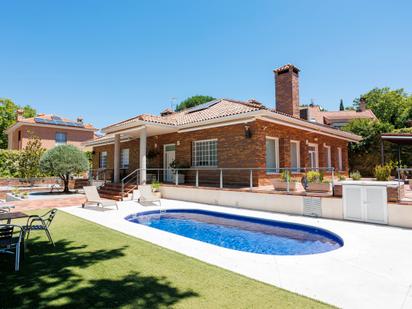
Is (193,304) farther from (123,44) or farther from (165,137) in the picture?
(123,44)

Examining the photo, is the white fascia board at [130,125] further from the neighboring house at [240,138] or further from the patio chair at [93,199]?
the patio chair at [93,199]

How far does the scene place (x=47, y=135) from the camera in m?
36.2

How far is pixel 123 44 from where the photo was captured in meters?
19.1

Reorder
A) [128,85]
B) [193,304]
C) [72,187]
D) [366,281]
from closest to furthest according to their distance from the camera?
[193,304] < [366,281] < [72,187] < [128,85]

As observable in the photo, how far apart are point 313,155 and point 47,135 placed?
36.0 m

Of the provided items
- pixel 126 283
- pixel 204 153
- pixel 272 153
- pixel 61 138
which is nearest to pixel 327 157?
pixel 272 153

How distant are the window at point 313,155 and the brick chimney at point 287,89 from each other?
2998 mm

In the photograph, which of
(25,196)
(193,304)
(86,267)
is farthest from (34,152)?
(193,304)

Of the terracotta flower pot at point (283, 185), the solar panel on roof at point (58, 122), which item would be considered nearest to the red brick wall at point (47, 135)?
the solar panel on roof at point (58, 122)

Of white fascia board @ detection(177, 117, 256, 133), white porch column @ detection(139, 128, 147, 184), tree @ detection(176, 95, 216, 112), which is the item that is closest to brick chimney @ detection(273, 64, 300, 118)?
white fascia board @ detection(177, 117, 256, 133)

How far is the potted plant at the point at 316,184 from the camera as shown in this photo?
34.6ft

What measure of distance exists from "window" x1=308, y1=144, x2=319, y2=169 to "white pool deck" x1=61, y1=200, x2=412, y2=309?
12.0 meters

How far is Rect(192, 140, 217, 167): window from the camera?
54.6ft

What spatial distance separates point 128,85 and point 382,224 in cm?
2646
